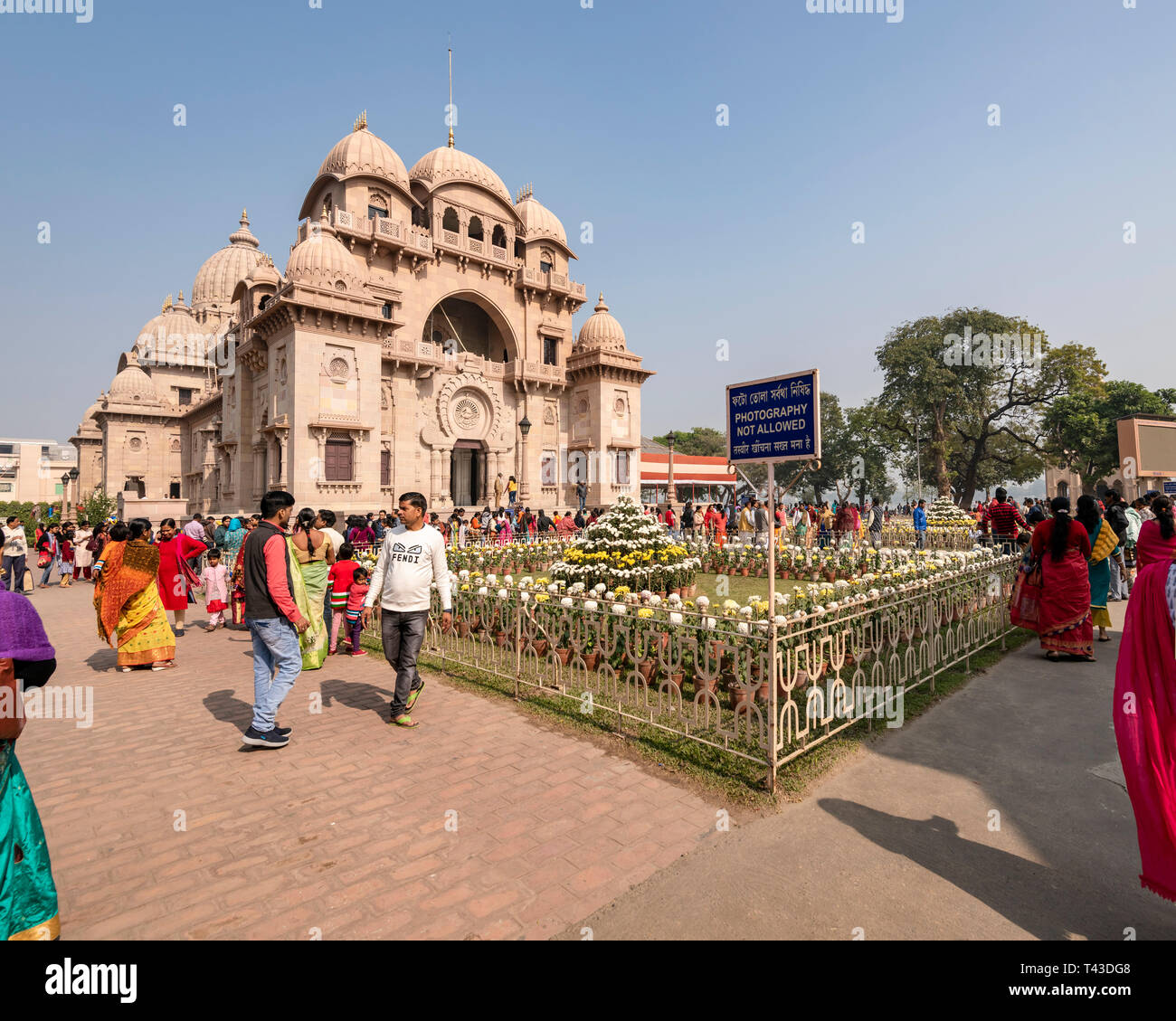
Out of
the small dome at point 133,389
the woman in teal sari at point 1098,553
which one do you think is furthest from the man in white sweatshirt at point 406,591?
the small dome at point 133,389

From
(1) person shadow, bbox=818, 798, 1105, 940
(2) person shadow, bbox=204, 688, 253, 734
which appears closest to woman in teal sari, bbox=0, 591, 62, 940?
(2) person shadow, bbox=204, 688, 253, 734

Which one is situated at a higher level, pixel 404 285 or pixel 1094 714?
pixel 404 285

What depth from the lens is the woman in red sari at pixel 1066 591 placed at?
662 cm

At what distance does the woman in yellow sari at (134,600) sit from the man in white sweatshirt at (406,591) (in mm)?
4042

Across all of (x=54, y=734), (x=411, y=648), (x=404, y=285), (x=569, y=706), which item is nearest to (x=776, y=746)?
(x=569, y=706)

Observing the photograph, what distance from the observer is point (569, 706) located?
5.32m

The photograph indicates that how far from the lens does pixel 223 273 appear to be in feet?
151

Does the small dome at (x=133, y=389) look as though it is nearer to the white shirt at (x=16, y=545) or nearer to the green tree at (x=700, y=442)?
the white shirt at (x=16, y=545)

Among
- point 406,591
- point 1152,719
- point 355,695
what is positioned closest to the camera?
point 1152,719

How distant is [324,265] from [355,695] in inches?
849

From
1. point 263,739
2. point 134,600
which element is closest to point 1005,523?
point 263,739

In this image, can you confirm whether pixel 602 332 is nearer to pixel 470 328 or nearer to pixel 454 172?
pixel 470 328

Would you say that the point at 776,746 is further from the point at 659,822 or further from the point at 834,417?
the point at 834,417
